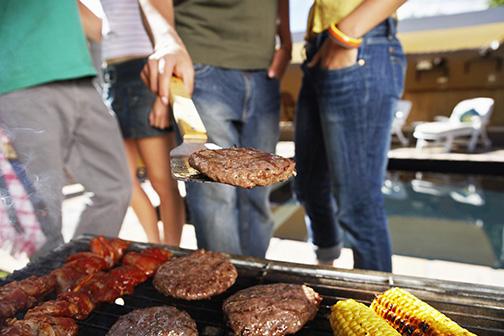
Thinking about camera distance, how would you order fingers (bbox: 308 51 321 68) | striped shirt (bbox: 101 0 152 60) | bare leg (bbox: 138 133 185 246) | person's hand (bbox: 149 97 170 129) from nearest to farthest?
person's hand (bbox: 149 97 170 129)
fingers (bbox: 308 51 321 68)
striped shirt (bbox: 101 0 152 60)
bare leg (bbox: 138 133 185 246)

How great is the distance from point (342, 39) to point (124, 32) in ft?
5.63

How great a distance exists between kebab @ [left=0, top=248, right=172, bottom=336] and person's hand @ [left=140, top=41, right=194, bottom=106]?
732 mm

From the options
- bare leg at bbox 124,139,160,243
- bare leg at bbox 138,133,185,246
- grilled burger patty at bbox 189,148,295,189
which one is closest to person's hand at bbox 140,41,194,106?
grilled burger patty at bbox 189,148,295,189

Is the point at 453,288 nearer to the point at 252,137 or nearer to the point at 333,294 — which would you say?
the point at 333,294

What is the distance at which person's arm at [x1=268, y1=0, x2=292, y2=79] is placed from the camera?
8.27ft

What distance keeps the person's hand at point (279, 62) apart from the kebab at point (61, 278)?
4.69 ft

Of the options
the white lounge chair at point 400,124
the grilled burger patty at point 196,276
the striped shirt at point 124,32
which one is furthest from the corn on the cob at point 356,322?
the white lounge chair at point 400,124

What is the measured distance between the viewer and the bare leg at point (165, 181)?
113 inches

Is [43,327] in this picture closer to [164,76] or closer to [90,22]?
[164,76]

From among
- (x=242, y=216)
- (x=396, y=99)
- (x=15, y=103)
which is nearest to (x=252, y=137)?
(x=242, y=216)

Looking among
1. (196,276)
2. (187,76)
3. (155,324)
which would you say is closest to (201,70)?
(187,76)

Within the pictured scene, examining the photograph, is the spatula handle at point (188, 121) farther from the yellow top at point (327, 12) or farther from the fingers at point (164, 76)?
the yellow top at point (327, 12)

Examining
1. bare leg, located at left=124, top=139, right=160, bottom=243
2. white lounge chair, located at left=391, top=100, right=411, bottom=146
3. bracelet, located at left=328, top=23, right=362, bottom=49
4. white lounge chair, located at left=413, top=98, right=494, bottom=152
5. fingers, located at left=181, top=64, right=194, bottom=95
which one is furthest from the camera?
white lounge chair, located at left=391, top=100, right=411, bottom=146

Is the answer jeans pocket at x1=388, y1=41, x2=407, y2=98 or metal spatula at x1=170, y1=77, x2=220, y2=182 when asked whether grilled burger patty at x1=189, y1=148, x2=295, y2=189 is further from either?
jeans pocket at x1=388, y1=41, x2=407, y2=98
